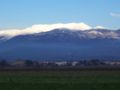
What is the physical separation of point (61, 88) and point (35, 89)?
167 centimetres

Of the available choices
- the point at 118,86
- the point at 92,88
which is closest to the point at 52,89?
the point at 92,88

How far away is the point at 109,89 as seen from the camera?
30953mm

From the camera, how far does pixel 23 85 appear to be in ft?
110

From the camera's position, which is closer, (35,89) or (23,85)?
(35,89)

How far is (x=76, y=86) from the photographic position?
106ft

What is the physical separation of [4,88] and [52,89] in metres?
Result: 3.09

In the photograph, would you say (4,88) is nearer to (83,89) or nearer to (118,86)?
(83,89)

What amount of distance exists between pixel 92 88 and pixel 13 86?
5.38 m

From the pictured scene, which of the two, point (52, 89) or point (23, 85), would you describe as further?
point (23, 85)

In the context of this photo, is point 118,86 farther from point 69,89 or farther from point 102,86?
point 69,89

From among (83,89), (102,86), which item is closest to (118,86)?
(102,86)

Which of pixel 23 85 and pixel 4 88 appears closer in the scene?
pixel 4 88

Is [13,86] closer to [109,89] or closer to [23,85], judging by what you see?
[23,85]

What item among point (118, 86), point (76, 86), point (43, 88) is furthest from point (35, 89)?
point (118, 86)
